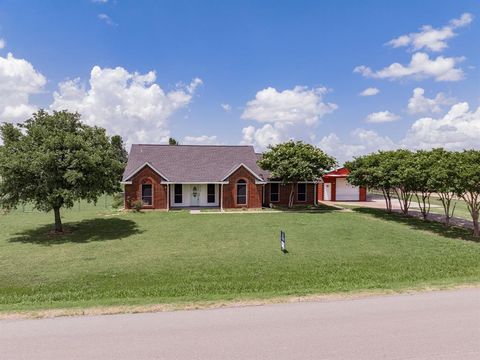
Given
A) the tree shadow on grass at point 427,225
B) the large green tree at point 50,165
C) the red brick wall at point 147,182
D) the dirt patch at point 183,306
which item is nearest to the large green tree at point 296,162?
the tree shadow on grass at point 427,225

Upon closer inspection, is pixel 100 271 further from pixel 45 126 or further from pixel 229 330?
pixel 45 126

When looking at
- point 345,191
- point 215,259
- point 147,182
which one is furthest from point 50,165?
point 345,191

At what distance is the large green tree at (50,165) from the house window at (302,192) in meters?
18.4

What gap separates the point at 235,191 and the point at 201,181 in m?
3.00

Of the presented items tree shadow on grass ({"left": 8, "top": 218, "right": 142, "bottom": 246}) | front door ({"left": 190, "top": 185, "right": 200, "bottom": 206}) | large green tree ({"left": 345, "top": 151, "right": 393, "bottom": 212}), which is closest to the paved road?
tree shadow on grass ({"left": 8, "top": 218, "right": 142, "bottom": 246})

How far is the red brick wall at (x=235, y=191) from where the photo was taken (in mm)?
30922

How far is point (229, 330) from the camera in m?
6.78

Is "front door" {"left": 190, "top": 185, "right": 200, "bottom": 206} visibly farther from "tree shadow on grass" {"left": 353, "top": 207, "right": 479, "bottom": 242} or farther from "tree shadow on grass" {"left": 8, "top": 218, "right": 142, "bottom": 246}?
"tree shadow on grass" {"left": 353, "top": 207, "right": 479, "bottom": 242}

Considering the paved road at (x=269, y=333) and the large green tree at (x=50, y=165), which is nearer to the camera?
the paved road at (x=269, y=333)

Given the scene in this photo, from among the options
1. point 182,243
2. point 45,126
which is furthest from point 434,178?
point 45,126

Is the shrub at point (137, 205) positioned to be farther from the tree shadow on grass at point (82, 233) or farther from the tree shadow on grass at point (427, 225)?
the tree shadow on grass at point (427, 225)

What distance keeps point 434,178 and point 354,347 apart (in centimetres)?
1550

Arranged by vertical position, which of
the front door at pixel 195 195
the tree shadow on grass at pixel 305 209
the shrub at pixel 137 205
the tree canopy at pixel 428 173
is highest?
the tree canopy at pixel 428 173

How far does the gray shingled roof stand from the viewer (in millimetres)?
31344
